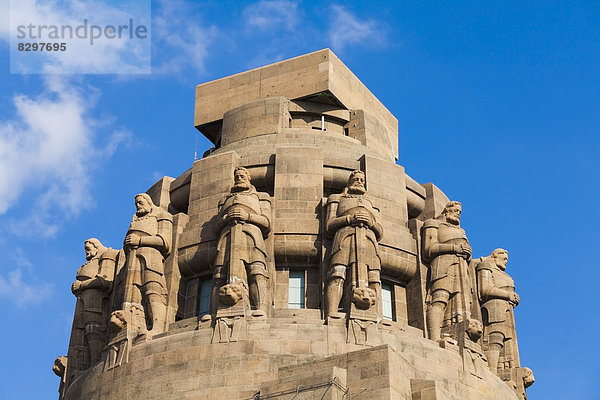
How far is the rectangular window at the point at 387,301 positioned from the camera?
3666 centimetres

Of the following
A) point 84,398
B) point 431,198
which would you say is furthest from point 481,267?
point 84,398

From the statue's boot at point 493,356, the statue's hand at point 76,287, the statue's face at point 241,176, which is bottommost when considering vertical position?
the statue's boot at point 493,356

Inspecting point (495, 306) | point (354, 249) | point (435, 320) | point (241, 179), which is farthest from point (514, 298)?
point (241, 179)

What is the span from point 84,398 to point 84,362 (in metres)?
3.64

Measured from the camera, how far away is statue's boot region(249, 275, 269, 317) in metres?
33.8

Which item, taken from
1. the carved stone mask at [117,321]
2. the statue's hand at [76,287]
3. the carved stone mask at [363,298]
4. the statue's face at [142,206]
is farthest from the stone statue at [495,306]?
the statue's hand at [76,287]

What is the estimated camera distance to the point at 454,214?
126 ft

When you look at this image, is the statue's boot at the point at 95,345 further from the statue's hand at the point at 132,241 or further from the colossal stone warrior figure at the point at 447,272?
the colossal stone warrior figure at the point at 447,272

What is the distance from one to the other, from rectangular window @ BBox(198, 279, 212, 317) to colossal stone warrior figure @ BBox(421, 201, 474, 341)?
731 centimetres

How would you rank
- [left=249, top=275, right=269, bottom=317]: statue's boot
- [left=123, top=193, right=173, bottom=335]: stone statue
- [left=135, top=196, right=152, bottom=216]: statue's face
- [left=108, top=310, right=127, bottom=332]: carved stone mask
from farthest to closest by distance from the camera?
[left=135, top=196, right=152, bottom=216]: statue's face, [left=123, top=193, right=173, bottom=335]: stone statue, [left=108, top=310, right=127, bottom=332]: carved stone mask, [left=249, top=275, right=269, bottom=317]: statue's boot

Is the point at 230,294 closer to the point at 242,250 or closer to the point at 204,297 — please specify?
the point at 242,250

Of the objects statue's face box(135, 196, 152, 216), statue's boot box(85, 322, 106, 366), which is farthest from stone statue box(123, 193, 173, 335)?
statue's boot box(85, 322, 106, 366)

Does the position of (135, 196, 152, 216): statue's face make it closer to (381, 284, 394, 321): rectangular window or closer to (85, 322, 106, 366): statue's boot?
(85, 322, 106, 366): statue's boot

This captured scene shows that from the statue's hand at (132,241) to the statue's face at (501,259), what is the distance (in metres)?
12.9
